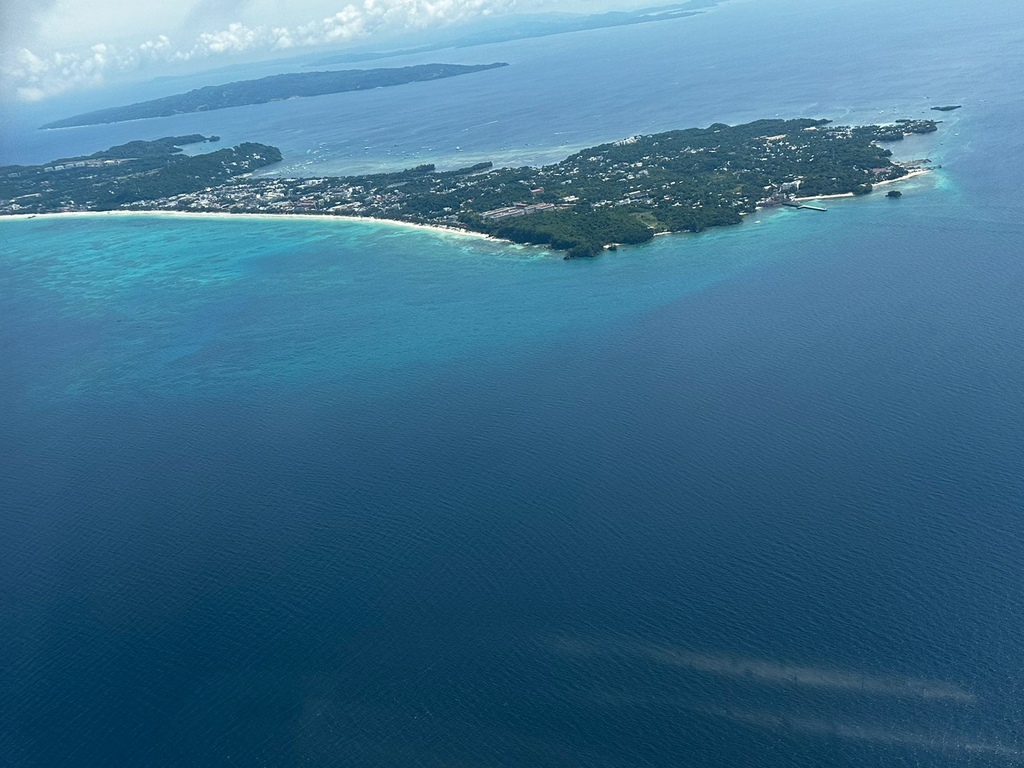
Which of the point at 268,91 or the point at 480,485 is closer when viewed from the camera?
the point at 480,485

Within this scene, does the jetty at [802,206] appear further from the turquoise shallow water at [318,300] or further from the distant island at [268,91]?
the distant island at [268,91]

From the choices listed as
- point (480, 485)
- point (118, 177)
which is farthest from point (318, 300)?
point (118, 177)

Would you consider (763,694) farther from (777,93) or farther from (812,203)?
(777,93)

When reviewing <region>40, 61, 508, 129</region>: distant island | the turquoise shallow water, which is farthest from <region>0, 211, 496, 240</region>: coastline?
<region>40, 61, 508, 129</region>: distant island

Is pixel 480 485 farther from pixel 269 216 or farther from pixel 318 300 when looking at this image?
pixel 269 216

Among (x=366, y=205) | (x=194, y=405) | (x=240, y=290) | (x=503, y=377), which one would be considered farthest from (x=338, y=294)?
(x=366, y=205)

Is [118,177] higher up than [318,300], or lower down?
higher up
